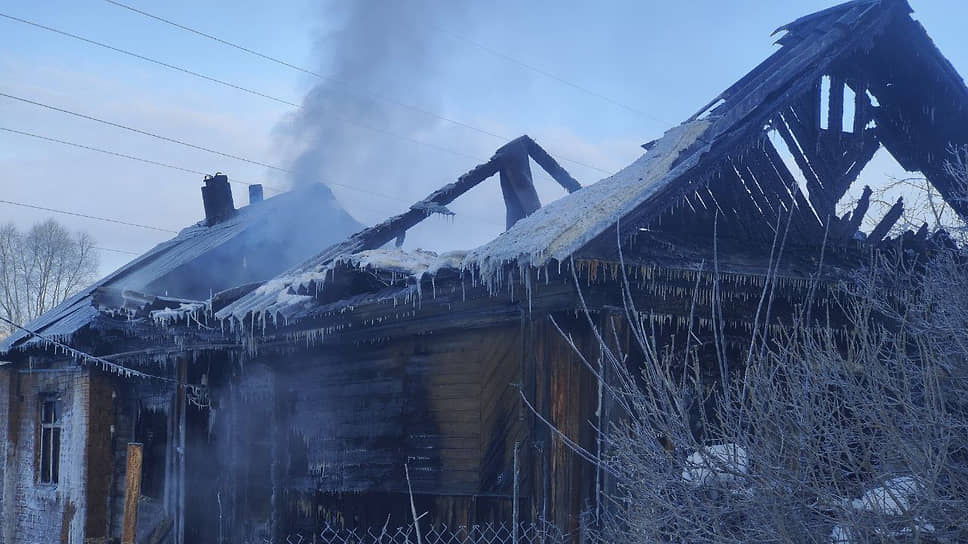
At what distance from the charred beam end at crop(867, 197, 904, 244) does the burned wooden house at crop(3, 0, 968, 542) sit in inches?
1.5

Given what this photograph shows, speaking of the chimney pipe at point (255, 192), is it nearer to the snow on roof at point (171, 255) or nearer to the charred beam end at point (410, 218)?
the snow on roof at point (171, 255)

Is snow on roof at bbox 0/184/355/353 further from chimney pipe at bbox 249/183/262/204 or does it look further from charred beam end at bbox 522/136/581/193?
charred beam end at bbox 522/136/581/193

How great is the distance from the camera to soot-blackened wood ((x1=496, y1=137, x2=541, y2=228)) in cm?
1279

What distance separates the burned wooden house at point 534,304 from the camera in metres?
7.06

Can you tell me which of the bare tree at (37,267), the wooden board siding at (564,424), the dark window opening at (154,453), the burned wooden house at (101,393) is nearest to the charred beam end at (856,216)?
the wooden board siding at (564,424)

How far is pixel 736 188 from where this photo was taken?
827 centimetres

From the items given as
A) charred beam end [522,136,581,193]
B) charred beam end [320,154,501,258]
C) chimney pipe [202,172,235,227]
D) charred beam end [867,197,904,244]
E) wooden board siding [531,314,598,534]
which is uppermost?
chimney pipe [202,172,235,227]

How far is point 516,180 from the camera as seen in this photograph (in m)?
12.8

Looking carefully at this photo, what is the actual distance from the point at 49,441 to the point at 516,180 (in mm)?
9853

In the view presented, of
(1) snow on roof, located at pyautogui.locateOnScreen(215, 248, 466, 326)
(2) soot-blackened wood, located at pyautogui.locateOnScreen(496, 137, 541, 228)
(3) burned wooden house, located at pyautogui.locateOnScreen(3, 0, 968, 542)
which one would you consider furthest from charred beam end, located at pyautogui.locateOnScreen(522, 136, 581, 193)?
(1) snow on roof, located at pyautogui.locateOnScreen(215, 248, 466, 326)

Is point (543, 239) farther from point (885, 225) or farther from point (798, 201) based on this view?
point (885, 225)

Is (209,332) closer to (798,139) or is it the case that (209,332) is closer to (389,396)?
(389,396)

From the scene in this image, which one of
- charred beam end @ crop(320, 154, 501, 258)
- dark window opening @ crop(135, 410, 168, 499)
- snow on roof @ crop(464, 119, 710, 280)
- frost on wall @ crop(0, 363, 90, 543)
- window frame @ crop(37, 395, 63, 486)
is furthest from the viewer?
window frame @ crop(37, 395, 63, 486)

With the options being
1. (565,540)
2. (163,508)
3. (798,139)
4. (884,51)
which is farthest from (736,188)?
(163,508)
